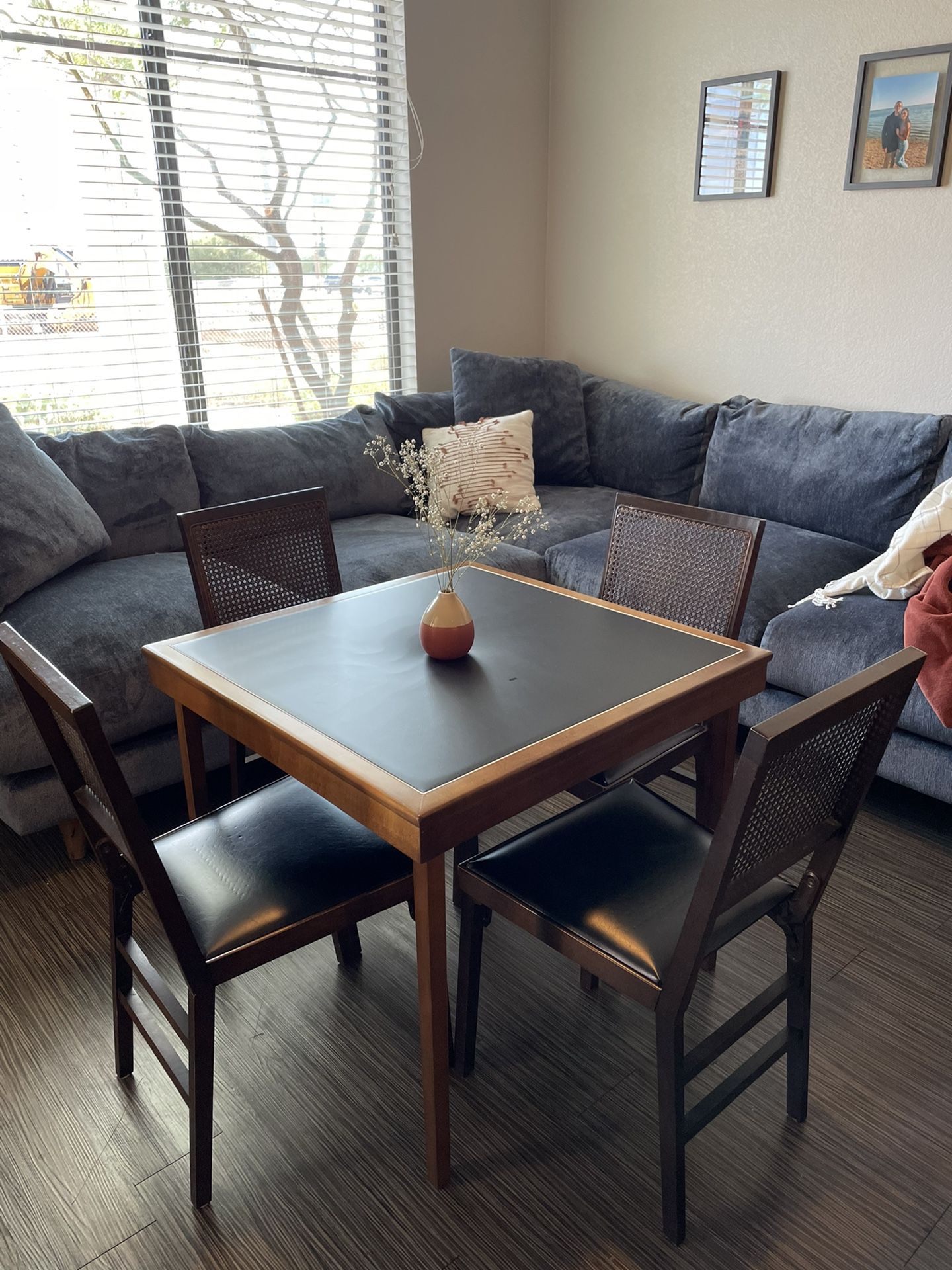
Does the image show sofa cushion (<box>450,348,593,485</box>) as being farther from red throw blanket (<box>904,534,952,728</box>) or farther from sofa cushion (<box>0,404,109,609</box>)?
red throw blanket (<box>904,534,952,728</box>)

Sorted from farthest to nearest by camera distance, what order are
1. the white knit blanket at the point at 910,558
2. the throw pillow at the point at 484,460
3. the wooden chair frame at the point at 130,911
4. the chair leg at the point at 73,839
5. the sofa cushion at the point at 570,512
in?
the throw pillow at the point at 484,460, the sofa cushion at the point at 570,512, the white knit blanket at the point at 910,558, the chair leg at the point at 73,839, the wooden chair frame at the point at 130,911

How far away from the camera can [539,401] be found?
3727mm

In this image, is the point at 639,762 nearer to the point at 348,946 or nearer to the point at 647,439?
the point at 348,946

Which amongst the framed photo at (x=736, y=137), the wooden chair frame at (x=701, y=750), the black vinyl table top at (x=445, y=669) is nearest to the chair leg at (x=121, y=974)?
the black vinyl table top at (x=445, y=669)

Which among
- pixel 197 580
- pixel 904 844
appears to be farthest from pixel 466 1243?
pixel 904 844

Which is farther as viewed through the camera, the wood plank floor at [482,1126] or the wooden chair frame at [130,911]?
the wood plank floor at [482,1126]

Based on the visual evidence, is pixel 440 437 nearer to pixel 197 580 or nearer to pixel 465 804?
pixel 197 580

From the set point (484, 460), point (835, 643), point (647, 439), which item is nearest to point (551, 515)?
point (484, 460)

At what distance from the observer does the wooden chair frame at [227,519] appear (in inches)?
81.5

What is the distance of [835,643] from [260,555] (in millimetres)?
1498

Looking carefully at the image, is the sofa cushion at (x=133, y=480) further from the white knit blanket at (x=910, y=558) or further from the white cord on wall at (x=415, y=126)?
the white knit blanket at (x=910, y=558)

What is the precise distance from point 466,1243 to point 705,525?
1.46 m

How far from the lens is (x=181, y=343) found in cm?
336

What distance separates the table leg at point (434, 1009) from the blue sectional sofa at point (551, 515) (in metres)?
1.24
